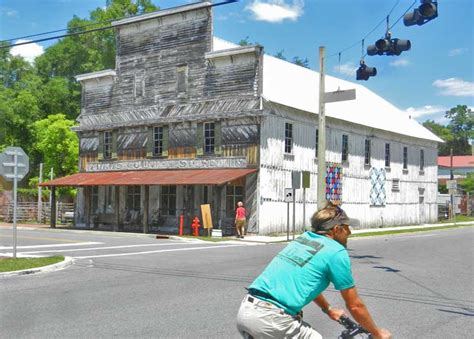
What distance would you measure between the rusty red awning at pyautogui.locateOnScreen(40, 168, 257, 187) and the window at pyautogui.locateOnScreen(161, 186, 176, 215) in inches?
39.3

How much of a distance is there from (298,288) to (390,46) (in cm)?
1044

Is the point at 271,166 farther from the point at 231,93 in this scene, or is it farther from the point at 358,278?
the point at 358,278

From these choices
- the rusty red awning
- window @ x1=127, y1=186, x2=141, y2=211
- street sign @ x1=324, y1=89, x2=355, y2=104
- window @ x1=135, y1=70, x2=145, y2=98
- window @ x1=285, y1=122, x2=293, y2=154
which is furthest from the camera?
window @ x1=135, y1=70, x2=145, y2=98

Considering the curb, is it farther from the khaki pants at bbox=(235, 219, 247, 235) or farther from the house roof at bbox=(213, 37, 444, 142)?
the house roof at bbox=(213, 37, 444, 142)

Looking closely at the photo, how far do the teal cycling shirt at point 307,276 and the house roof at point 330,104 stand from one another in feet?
78.1

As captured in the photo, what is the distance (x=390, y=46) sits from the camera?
12.9 meters

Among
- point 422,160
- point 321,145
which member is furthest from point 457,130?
point 321,145

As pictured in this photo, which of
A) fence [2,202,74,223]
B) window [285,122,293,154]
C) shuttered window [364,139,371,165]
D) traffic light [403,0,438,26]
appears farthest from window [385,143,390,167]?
traffic light [403,0,438,26]

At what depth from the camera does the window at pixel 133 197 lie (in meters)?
32.2

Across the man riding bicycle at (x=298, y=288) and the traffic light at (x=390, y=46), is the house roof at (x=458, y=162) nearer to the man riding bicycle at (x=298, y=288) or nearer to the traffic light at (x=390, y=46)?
the traffic light at (x=390, y=46)

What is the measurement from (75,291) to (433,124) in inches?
4582

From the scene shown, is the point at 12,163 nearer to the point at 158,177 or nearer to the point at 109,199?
the point at 158,177

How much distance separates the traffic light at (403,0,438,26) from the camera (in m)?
10.8

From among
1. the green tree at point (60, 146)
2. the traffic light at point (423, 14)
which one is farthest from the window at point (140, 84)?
the traffic light at point (423, 14)
